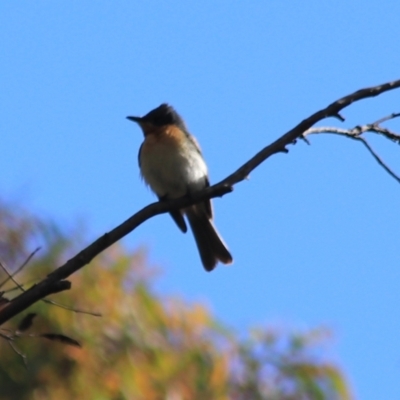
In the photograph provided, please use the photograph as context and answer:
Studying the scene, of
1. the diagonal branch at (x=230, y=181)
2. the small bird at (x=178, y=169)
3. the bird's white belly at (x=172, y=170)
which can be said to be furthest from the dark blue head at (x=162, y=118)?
the diagonal branch at (x=230, y=181)

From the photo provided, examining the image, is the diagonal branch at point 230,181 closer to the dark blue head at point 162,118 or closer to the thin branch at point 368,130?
the thin branch at point 368,130

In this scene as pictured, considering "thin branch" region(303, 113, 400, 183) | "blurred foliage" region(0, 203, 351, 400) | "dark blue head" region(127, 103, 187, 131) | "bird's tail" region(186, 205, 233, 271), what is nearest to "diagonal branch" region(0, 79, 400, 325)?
"thin branch" region(303, 113, 400, 183)

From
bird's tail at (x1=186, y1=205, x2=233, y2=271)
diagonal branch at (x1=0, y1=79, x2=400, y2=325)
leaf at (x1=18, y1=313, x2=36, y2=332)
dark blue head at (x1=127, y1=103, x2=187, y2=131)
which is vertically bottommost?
leaf at (x1=18, y1=313, x2=36, y2=332)

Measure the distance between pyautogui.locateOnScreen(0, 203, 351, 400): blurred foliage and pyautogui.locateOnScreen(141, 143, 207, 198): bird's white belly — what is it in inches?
120

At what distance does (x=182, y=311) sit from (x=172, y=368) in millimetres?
1264

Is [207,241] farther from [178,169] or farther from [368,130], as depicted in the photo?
[368,130]

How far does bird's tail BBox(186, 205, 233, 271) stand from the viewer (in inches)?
269

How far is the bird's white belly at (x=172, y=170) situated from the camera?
643 cm

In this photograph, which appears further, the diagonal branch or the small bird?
the small bird

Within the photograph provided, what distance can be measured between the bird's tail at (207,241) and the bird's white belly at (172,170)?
390 mm

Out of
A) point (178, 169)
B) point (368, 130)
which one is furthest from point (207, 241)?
point (368, 130)

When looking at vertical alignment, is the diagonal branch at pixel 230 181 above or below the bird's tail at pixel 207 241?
below

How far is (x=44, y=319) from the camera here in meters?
10.6

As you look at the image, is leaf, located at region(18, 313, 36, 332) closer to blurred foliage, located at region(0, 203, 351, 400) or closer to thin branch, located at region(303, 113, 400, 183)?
thin branch, located at region(303, 113, 400, 183)
